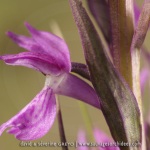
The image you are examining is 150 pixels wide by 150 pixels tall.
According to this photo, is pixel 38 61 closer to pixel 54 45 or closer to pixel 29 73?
pixel 54 45

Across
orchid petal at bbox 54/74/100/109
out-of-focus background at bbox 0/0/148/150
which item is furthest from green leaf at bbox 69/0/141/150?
out-of-focus background at bbox 0/0/148/150

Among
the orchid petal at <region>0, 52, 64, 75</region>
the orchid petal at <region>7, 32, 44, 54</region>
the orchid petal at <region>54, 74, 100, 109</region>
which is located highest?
the orchid petal at <region>7, 32, 44, 54</region>

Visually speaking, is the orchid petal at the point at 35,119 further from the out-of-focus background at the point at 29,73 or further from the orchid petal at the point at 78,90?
the out-of-focus background at the point at 29,73

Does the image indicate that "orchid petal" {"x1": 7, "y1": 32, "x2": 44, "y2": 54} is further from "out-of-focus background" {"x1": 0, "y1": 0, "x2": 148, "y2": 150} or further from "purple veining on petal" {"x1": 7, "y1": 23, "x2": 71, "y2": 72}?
"out-of-focus background" {"x1": 0, "y1": 0, "x2": 148, "y2": 150}

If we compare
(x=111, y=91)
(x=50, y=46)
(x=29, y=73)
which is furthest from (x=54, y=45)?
(x=29, y=73)

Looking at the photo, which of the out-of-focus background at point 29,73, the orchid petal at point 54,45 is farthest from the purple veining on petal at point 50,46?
the out-of-focus background at point 29,73

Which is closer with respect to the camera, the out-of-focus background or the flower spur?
the flower spur

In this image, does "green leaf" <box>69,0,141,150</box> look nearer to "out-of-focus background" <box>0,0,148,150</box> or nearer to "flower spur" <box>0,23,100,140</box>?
"flower spur" <box>0,23,100,140</box>

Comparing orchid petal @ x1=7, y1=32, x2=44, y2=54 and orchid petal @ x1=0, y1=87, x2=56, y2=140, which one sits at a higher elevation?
orchid petal @ x1=7, y1=32, x2=44, y2=54
